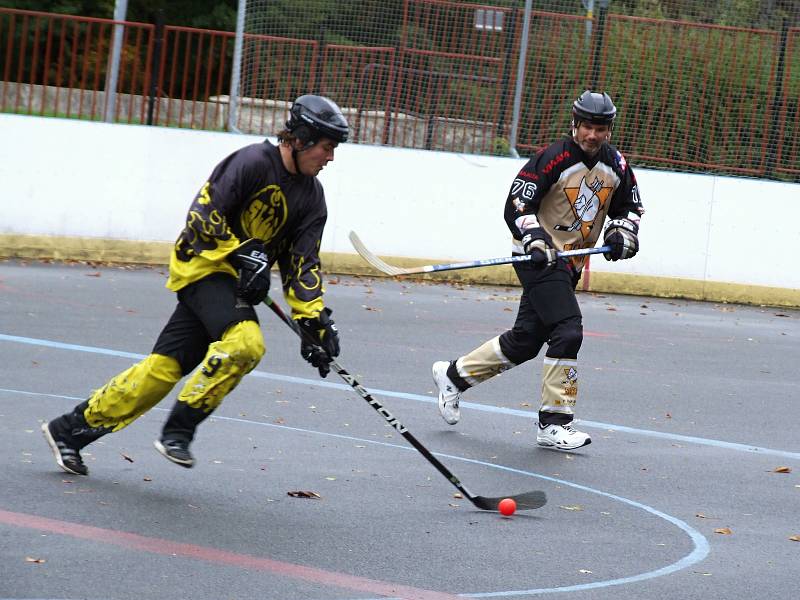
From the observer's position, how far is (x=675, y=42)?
1434 centimetres

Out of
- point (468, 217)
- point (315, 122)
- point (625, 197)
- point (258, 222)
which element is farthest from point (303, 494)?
point (468, 217)

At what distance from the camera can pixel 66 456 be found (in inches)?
215

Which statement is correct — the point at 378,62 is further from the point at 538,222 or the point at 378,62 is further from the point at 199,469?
the point at 199,469

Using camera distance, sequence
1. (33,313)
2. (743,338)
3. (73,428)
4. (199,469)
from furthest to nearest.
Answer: (743,338), (33,313), (199,469), (73,428)

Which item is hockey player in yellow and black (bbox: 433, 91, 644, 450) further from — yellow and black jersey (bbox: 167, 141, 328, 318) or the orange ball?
yellow and black jersey (bbox: 167, 141, 328, 318)

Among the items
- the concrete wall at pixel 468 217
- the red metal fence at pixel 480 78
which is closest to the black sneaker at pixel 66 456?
the concrete wall at pixel 468 217

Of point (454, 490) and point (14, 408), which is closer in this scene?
point (454, 490)

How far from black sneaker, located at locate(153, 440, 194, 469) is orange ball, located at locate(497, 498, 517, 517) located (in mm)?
1208

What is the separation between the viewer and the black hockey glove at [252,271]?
17.1 ft

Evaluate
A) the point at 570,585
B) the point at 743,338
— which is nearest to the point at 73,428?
the point at 570,585

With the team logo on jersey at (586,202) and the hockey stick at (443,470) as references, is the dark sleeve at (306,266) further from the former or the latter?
the team logo on jersey at (586,202)

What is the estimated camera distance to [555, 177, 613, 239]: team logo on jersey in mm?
7074

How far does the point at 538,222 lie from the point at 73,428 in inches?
107

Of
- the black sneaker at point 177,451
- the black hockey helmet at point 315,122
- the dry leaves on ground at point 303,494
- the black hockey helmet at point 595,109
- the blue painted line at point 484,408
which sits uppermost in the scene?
the black hockey helmet at point 595,109
